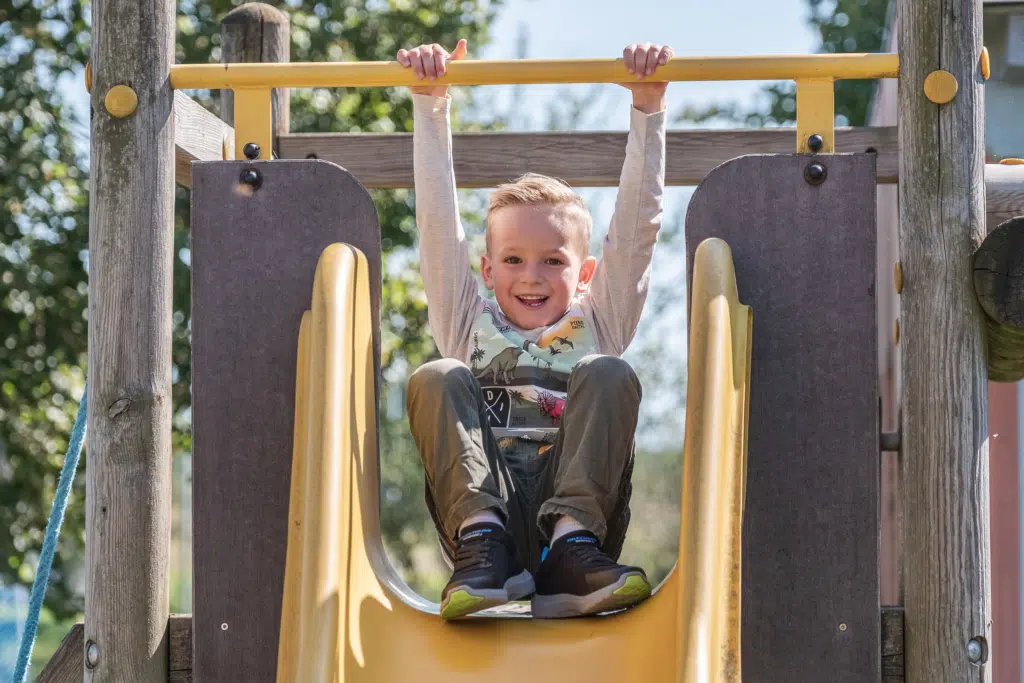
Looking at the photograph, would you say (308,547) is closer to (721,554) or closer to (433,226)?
(721,554)

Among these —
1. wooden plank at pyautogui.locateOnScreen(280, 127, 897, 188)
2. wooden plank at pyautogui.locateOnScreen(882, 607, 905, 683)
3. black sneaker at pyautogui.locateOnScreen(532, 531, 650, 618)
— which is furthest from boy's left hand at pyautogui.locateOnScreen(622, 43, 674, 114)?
wooden plank at pyautogui.locateOnScreen(280, 127, 897, 188)

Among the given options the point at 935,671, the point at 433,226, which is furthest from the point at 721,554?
the point at 433,226

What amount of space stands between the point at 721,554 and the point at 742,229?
0.75m

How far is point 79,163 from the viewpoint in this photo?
326 inches

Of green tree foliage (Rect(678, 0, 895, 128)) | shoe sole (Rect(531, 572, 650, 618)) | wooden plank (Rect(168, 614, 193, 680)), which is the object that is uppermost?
green tree foliage (Rect(678, 0, 895, 128))

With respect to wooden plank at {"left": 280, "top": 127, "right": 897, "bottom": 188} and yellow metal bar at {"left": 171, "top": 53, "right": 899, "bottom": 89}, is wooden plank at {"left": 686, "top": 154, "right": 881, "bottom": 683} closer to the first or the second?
yellow metal bar at {"left": 171, "top": 53, "right": 899, "bottom": 89}

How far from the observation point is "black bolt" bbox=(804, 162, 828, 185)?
259 centimetres

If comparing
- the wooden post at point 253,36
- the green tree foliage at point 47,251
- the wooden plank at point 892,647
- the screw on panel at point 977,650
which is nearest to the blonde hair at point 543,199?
the wooden plank at point 892,647

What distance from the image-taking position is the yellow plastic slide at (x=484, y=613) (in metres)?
2.10

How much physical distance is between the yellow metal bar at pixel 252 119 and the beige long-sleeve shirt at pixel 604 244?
0.37 meters

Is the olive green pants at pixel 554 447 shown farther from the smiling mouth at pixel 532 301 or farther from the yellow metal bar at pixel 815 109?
the yellow metal bar at pixel 815 109

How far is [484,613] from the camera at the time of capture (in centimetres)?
251

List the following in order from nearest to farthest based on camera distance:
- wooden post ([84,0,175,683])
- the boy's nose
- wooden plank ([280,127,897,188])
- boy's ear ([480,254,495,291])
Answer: wooden post ([84,0,175,683]) → the boy's nose → boy's ear ([480,254,495,291]) → wooden plank ([280,127,897,188])

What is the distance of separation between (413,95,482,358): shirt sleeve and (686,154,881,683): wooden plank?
0.66 meters
